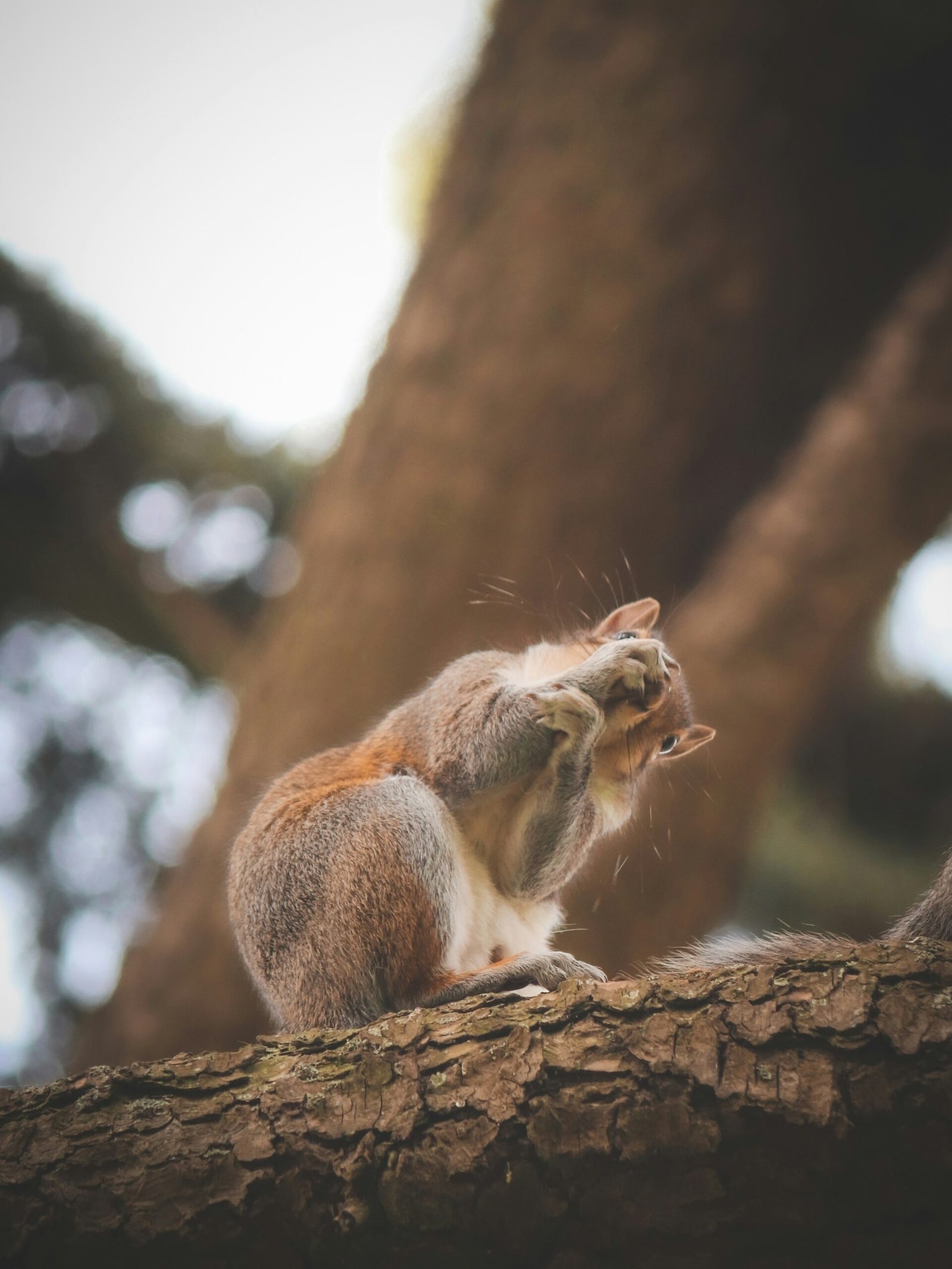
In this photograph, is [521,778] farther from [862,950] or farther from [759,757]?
[759,757]

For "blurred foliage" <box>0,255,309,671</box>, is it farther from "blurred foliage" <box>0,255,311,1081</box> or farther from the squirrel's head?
the squirrel's head

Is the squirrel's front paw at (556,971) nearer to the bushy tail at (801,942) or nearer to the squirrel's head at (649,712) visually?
the bushy tail at (801,942)

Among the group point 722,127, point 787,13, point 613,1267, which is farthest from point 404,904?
point 787,13

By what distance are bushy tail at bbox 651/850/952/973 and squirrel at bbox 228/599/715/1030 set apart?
0.81 ft

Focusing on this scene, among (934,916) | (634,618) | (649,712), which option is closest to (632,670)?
(649,712)

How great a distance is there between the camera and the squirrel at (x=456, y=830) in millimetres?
2254

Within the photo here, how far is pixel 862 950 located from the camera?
1.75 m

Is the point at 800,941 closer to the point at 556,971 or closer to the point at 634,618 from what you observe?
the point at 556,971

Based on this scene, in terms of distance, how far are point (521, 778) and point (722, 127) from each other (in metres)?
4.50

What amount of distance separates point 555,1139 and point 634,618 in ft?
4.78

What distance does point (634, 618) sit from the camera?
9.25 feet

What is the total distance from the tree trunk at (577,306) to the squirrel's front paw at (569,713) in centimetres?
251

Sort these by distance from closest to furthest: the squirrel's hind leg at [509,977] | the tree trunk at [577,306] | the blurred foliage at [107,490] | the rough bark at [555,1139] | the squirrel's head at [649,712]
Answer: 1. the rough bark at [555,1139]
2. the squirrel's hind leg at [509,977]
3. the squirrel's head at [649,712]
4. the tree trunk at [577,306]
5. the blurred foliage at [107,490]

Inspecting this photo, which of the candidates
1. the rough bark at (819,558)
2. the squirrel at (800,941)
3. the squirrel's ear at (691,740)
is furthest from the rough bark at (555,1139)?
the rough bark at (819,558)
